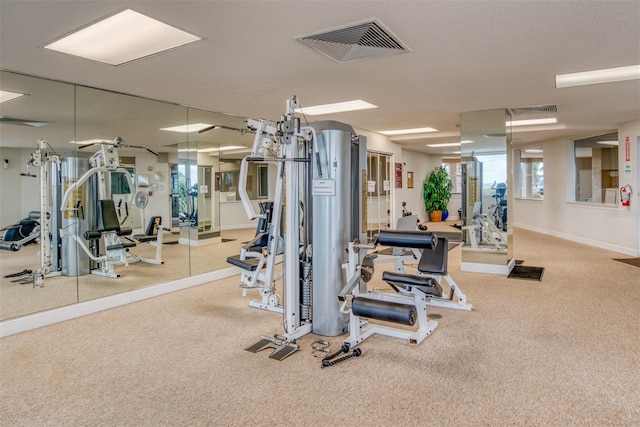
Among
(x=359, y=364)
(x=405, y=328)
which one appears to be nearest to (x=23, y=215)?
(x=359, y=364)

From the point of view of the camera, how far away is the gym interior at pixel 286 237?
2.30m

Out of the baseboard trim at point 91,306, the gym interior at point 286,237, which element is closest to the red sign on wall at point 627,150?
the gym interior at point 286,237

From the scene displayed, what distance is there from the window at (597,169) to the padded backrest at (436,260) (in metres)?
5.68

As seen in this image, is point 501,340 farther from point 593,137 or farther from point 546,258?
point 593,137

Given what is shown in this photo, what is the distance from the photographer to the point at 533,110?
5.45 metres

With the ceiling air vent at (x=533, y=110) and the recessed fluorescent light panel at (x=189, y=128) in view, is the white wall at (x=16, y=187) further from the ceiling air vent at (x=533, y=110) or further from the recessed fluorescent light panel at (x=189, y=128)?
the ceiling air vent at (x=533, y=110)

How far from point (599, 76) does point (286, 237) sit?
347 cm

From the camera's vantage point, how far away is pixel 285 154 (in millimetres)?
3066

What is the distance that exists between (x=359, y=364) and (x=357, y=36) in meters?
2.26

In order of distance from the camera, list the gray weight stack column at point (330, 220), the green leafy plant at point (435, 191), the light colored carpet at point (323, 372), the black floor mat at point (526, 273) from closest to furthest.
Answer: the light colored carpet at point (323, 372), the gray weight stack column at point (330, 220), the black floor mat at point (526, 273), the green leafy plant at point (435, 191)

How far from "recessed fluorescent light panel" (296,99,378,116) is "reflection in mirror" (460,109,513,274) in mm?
1569

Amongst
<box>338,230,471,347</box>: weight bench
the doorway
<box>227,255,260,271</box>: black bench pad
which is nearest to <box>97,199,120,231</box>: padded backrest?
<box>227,255,260,271</box>: black bench pad

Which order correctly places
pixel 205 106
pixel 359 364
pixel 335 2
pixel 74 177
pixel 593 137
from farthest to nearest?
pixel 593 137 < pixel 205 106 < pixel 74 177 < pixel 359 364 < pixel 335 2

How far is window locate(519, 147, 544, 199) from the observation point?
9859 mm
